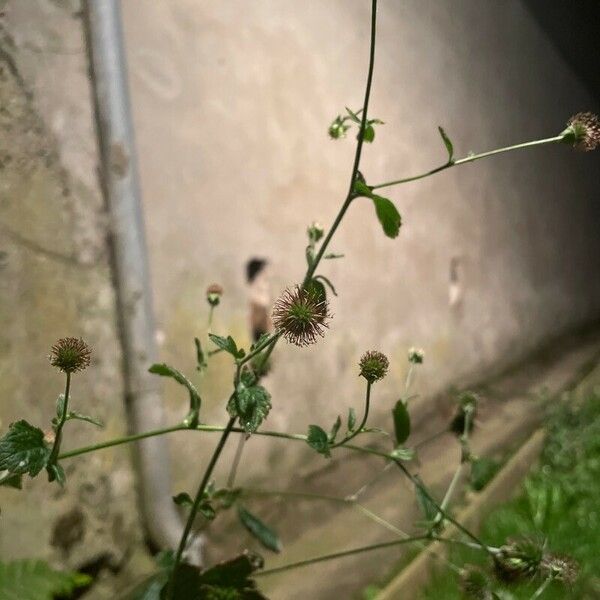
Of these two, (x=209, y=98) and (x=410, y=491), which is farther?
(x=410, y=491)

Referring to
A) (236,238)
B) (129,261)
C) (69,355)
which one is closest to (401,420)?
(69,355)

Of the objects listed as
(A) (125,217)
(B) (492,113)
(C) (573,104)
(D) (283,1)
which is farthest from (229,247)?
(C) (573,104)

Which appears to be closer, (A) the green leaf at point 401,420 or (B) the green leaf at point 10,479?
(B) the green leaf at point 10,479

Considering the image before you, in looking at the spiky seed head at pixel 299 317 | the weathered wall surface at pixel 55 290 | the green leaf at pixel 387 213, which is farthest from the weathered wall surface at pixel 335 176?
the spiky seed head at pixel 299 317

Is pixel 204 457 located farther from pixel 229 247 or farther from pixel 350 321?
pixel 350 321

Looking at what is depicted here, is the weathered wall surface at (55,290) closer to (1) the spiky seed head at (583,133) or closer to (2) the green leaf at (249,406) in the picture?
(2) the green leaf at (249,406)

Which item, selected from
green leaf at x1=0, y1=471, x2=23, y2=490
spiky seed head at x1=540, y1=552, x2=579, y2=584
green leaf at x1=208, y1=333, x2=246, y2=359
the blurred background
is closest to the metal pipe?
the blurred background

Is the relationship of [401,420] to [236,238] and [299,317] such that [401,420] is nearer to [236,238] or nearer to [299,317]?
[299,317]
